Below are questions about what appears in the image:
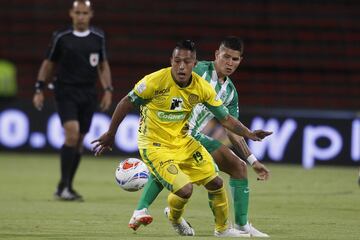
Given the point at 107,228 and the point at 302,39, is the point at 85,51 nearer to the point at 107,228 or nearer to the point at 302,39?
the point at 107,228

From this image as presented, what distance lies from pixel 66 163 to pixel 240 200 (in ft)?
11.3

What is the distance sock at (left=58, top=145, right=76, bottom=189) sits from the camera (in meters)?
11.2

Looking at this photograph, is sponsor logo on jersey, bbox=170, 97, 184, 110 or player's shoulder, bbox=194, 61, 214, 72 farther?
player's shoulder, bbox=194, 61, 214, 72

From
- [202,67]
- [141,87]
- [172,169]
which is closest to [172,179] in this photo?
[172,169]

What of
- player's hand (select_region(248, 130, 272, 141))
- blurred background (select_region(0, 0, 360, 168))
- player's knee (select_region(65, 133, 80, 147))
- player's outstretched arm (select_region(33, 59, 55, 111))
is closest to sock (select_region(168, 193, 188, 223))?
player's hand (select_region(248, 130, 272, 141))

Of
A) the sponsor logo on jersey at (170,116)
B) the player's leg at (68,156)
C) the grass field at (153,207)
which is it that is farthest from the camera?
the player's leg at (68,156)

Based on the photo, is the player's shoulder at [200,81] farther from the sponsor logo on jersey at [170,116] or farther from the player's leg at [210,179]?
the player's leg at [210,179]

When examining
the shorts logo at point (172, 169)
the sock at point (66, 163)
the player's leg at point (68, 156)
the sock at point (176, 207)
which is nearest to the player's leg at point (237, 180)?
the sock at point (176, 207)

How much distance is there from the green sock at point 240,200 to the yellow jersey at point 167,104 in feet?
2.23

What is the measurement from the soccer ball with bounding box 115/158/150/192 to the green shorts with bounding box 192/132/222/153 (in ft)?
1.91

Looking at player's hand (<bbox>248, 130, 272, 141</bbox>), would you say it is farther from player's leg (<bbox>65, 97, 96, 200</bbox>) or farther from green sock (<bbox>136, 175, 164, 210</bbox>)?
player's leg (<bbox>65, 97, 96, 200</bbox>)

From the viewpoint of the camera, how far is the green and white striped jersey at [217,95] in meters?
8.50

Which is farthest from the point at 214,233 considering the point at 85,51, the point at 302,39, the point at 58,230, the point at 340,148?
the point at 302,39

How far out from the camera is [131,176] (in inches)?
321
